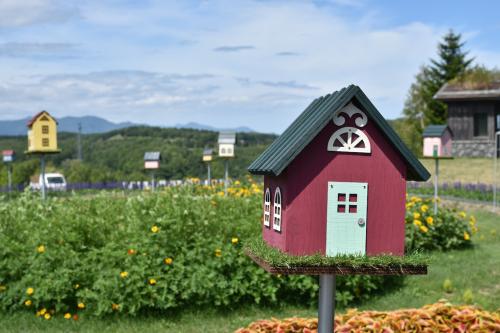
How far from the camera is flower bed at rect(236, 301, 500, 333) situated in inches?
184

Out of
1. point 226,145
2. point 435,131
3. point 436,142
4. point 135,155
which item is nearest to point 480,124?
point 435,131

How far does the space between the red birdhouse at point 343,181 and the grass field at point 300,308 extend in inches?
141

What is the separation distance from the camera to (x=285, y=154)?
10.3 ft

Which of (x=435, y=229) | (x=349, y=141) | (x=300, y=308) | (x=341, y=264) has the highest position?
(x=349, y=141)

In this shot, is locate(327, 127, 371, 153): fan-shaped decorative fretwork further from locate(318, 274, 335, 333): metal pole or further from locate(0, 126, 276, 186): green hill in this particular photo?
locate(0, 126, 276, 186): green hill

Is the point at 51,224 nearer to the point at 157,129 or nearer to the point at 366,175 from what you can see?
the point at 366,175

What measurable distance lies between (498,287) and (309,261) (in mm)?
6211

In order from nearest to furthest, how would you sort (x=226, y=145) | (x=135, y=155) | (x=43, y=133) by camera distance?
(x=43, y=133) → (x=226, y=145) → (x=135, y=155)

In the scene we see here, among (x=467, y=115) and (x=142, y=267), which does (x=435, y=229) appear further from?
(x=467, y=115)

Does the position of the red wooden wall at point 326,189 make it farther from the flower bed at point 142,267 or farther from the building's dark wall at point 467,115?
the building's dark wall at point 467,115

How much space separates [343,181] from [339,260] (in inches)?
16.0

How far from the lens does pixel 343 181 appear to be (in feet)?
10.6

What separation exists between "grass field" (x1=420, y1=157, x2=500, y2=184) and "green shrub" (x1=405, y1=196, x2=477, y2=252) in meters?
9.65

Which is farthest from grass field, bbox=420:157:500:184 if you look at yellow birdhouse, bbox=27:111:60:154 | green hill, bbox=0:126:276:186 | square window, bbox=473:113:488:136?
yellow birdhouse, bbox=27:111:60:154
